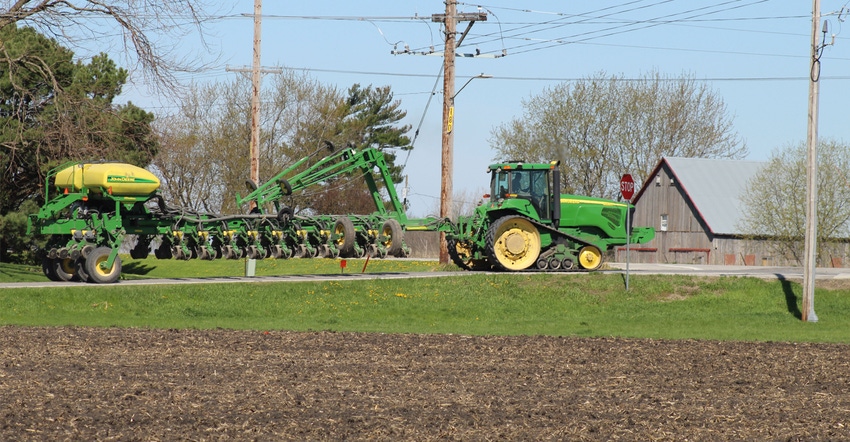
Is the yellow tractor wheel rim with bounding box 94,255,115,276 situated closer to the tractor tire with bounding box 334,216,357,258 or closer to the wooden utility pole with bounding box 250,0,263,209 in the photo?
the tractor tire with bounding box 334,216,357,258

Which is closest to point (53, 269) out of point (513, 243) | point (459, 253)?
point (459, 253)

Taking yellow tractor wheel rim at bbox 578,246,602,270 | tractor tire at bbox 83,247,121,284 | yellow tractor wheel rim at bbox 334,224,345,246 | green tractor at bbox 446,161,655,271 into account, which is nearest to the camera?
tractor tire at bbox 83,247,121,284

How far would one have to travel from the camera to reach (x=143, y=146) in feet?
125

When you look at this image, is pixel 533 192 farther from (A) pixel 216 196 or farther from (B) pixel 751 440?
(A) pixel 216 196

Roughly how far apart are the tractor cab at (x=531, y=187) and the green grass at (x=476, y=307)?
2320 millimetres

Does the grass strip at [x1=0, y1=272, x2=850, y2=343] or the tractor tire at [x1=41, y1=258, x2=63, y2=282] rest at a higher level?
the tractor tire at [x1=41, y1=258, x2=63, y2=282]

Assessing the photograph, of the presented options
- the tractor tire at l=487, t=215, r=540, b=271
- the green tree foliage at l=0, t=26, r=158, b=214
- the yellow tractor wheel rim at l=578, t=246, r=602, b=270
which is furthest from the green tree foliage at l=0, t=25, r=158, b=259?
the yellow tractor wheel rim at l=578, t=246, r=602, b=270

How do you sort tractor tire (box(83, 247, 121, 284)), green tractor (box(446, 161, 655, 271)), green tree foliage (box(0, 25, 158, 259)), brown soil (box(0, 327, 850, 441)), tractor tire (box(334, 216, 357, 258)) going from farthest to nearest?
green tractor (box(446, 161, 655, 271)) < green tree foliage (box(0, 25, 158, 259)) < tractor tire (box(334, 216, 357, 258)) < tractor tire (box(83, 247, 121, 284)) < brown soil (box(0, 327, 850, 441))

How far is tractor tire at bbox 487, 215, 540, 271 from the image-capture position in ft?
99.0

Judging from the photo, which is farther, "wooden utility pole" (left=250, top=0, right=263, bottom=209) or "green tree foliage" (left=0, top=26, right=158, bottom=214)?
"wooden utility pole" (left=250, top=0, right=263, bottom=209)

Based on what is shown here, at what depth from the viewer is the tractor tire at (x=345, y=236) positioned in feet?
91.9

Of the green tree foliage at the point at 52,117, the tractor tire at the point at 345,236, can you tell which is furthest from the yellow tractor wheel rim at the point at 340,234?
the green tree foliage at the point at 52,117

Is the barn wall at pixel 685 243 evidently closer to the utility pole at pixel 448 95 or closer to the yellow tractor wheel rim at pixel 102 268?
the utility pole at pixel 448 95

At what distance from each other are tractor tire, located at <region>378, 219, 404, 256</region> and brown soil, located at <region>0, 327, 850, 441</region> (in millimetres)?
8051
